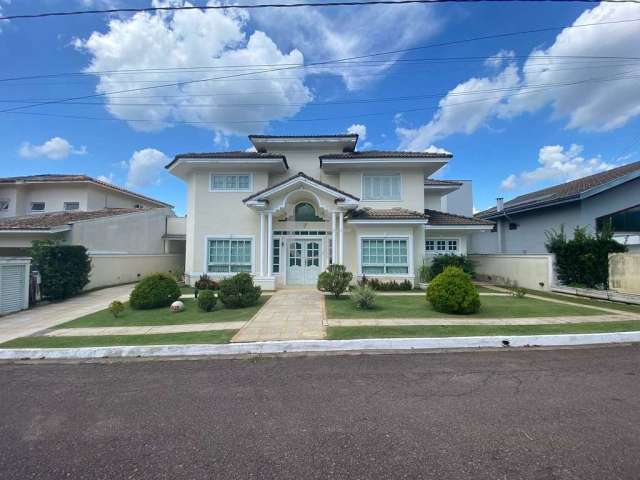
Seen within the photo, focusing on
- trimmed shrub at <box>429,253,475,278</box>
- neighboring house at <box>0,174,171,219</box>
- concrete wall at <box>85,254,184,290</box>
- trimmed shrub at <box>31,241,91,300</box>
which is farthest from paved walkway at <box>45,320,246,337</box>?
neighboring house at <box>0,174,171,219</box>

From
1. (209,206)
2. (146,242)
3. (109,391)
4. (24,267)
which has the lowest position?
(109,391)

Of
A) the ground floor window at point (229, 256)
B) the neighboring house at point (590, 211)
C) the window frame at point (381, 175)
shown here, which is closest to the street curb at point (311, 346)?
the ground floor window at point (229, 256)

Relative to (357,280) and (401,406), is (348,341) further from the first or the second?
(357,280)

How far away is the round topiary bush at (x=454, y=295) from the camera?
8711mm

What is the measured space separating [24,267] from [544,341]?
1632 centimetres

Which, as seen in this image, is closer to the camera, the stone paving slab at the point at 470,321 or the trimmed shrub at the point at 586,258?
the stone paving slab at the point at 470,321

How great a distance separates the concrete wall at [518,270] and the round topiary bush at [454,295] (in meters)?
7.00

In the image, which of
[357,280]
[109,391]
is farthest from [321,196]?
[109,391]

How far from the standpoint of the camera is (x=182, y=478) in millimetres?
2574

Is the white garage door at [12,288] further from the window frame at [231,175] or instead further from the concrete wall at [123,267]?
the window frame at [231,175]

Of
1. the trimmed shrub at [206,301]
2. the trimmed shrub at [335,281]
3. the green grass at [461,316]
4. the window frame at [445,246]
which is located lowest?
the green grass at [461,316]

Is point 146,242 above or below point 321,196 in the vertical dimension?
below

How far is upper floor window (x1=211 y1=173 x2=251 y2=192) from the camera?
15.9m

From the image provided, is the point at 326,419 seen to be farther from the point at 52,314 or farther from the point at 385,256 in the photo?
the point at 385,256
